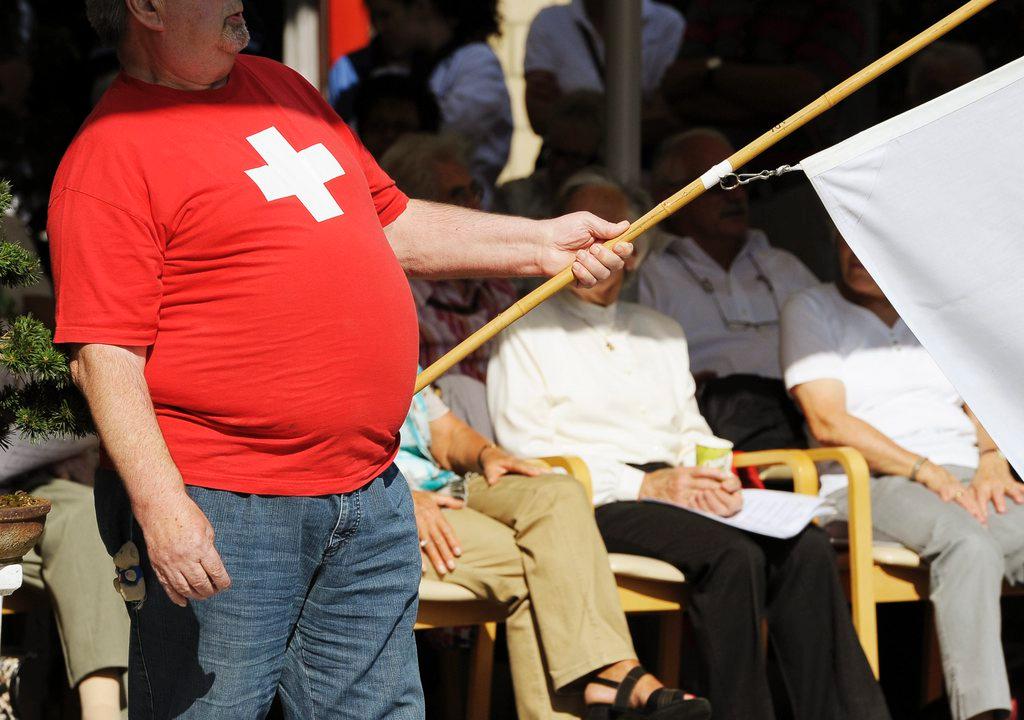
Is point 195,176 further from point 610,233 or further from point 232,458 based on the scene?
point 610,233

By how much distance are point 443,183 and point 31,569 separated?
191cm

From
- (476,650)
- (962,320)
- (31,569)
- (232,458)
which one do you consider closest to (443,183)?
(476,650)

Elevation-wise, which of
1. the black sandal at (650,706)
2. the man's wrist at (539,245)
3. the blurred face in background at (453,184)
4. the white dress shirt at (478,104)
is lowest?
the black sandal at (650,706)

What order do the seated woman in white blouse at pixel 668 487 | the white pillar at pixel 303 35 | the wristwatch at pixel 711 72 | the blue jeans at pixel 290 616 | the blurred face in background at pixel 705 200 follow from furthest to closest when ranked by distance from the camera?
the wristwatch at pixel 711 72 < the white pillar at pixel 303 35 < the blurred face in background at pixel 705 200 < the seated woman in white blouse at pixel 668 487 < the blue jeans at pixel 290 616

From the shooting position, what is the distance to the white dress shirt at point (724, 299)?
5.02 m

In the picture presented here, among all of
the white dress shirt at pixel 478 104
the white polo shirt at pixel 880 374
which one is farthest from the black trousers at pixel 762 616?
A: the white dress shirt at pixel 478 104

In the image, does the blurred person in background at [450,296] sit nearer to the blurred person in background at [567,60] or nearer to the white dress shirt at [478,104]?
the white dress shirt at [478,104]

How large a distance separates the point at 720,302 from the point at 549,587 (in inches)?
76.2

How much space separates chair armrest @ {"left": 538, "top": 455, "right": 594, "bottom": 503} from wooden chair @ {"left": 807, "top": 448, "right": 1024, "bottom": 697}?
2.42ft

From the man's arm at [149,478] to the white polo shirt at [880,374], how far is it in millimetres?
2764

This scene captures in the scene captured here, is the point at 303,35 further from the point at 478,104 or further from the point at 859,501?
the point at 859,501

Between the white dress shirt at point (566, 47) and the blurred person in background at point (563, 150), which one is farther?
the white dress shirt at point (566, 47)

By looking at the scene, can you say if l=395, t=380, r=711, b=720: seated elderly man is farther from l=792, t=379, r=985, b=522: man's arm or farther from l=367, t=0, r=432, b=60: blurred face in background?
l=367, t=0, r=432, b=60: blurred face in background

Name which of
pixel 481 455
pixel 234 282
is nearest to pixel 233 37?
pixel 234 282
